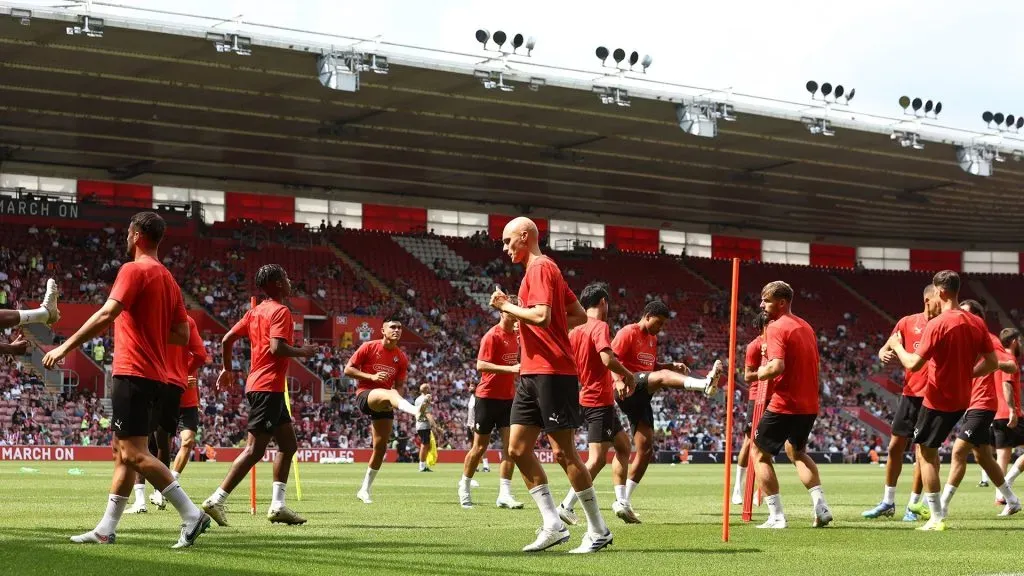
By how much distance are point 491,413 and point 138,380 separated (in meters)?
6.90

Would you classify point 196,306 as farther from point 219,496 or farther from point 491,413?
point 219,496

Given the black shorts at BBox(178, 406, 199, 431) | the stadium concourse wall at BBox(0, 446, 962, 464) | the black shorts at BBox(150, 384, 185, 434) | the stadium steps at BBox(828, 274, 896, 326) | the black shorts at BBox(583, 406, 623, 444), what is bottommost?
the stadium concourse wall at BBox(0, 446, 962, 464)

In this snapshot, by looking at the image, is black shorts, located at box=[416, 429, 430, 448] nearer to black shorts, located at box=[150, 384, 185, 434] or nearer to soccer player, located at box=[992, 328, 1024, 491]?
soccer player, located at box=[992, 328, 1024, 491]

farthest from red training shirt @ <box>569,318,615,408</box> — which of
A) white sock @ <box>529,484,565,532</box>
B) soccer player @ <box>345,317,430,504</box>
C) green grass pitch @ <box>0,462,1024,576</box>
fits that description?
soccer player @ <box>345,317,430,504</box>

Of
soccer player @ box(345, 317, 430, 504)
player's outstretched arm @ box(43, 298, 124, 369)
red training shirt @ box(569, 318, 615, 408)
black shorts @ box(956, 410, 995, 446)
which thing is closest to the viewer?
player's outstretched arm @ box(43, 298, 124, 369)

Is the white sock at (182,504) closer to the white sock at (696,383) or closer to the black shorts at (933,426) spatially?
the white sock at (696,383)

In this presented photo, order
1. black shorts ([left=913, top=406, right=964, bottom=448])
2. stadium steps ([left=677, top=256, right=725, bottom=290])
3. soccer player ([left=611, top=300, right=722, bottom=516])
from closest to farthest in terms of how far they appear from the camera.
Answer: black shorts ([left=913, top=406, right=964, bottom=448]), soccer player ([left=611, top=300, right=722, bottom=516]), stadium steps ([left=677, top=256, right=725, bottom=290])

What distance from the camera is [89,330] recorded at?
8.98m

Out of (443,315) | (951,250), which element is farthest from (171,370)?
(951,250)

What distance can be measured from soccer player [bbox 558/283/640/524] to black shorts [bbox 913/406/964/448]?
2599 mm

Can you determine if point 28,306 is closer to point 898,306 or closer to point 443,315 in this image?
point 443,315

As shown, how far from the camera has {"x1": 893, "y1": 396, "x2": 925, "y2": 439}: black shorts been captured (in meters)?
14.0

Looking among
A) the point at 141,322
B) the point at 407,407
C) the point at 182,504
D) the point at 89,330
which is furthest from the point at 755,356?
the point at 89,330

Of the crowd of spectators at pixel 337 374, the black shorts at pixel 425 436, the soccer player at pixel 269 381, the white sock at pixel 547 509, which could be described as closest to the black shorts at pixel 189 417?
the soccer player at pixel 269 381
